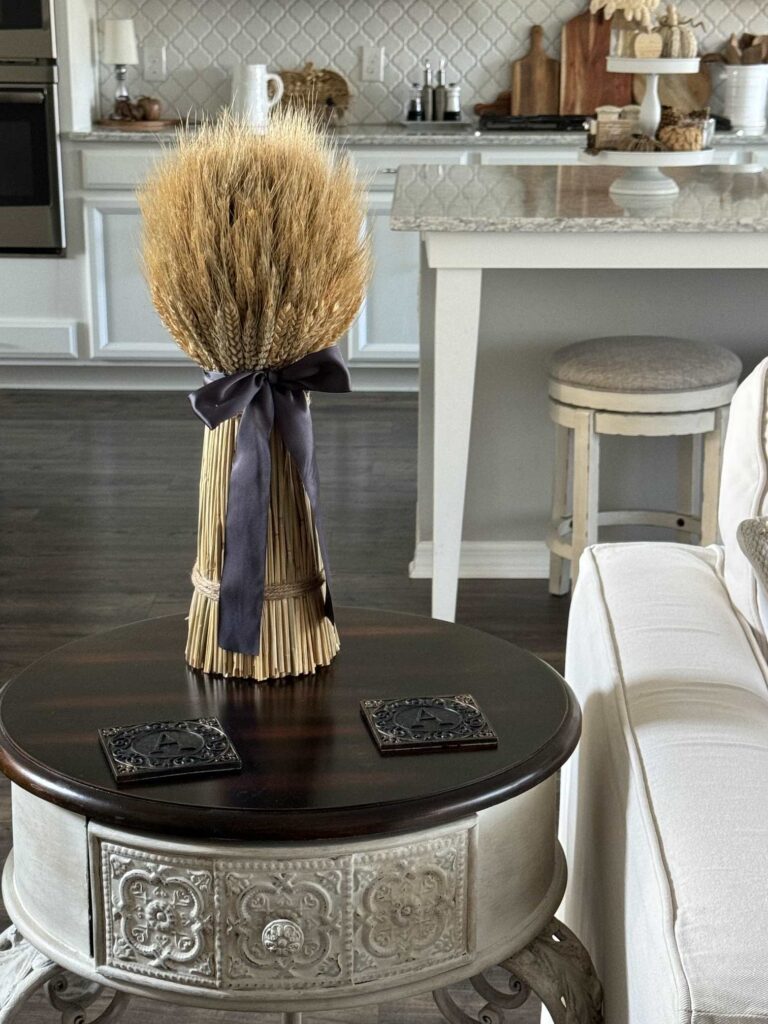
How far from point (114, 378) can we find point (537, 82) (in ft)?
6.77

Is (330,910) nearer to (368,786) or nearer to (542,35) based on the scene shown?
(368,786)

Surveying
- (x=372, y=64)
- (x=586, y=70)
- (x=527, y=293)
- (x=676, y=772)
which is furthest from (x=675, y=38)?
(x=372, y=64)

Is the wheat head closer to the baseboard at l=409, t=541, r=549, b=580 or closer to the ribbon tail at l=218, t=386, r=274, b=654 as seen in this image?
the ribbon tail at l=218, t=386, r=274, b=654

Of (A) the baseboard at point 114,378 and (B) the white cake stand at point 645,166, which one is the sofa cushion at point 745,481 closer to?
(B) the white cake stand at point 645,166

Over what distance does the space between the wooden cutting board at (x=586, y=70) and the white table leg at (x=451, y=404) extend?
2.89m

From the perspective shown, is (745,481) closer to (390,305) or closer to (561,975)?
(561,975)

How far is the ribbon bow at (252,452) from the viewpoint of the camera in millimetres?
1105

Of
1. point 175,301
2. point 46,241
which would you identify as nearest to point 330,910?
point 175,301

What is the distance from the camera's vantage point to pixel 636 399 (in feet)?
9.09

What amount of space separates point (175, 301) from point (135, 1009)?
1076 mm

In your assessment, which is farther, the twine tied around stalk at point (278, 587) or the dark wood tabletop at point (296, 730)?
the twine tied around stalk at point (278, 587)

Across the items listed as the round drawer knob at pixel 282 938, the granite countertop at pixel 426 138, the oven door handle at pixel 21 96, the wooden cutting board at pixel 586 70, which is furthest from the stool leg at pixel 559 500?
the oven door handle at pixel 21 96

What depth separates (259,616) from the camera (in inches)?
44.7

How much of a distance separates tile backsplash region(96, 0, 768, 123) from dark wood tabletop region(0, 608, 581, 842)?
455 centimetres
